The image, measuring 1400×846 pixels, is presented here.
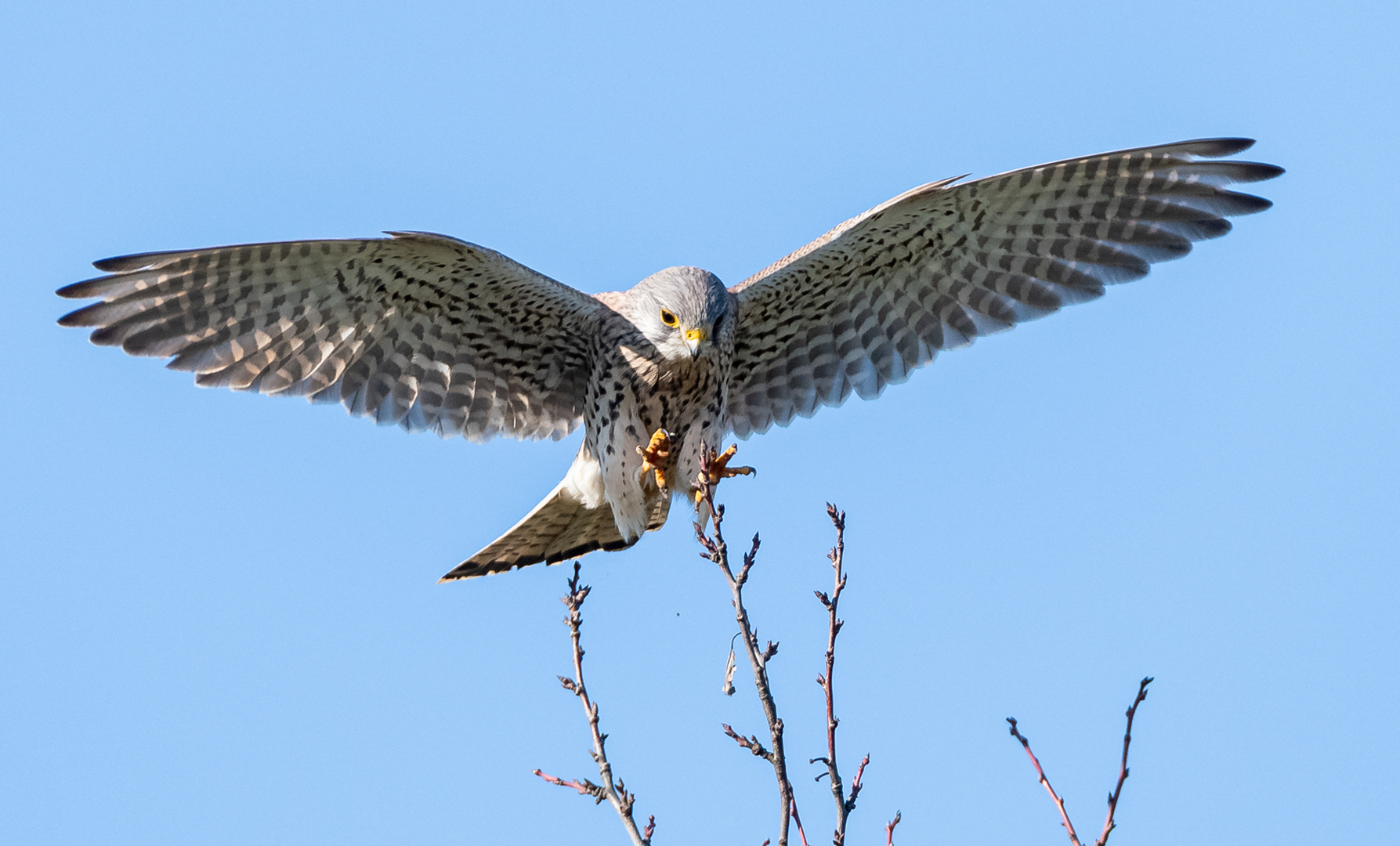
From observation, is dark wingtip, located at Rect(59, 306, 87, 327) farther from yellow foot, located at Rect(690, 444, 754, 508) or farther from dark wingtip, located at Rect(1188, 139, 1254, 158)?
dark wingtip, located at Rect(1188, 139, 1254, 158)

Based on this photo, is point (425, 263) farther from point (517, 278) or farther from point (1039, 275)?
point (1039, 275)

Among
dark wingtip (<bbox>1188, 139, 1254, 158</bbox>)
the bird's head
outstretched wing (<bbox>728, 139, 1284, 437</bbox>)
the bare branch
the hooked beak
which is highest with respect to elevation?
dark wingtip (<bbox>1188, 139, 1254, 158</bbox>)

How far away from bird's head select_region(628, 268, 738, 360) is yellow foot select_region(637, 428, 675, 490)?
0.33m

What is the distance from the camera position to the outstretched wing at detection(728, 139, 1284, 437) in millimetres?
5285

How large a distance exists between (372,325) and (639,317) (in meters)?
1.05

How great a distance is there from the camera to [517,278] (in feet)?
16.3

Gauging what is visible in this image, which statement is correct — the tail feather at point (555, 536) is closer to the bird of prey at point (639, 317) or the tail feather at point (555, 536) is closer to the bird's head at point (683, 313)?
the bird of prey at point (639, 317)

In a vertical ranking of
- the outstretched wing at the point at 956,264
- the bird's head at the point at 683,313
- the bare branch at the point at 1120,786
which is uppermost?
the outstretched wing at the point at 956,264

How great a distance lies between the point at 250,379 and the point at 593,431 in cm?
133

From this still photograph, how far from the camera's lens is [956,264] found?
5625 mm

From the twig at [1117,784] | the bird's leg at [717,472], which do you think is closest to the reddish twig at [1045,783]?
the twig at [1117,784]

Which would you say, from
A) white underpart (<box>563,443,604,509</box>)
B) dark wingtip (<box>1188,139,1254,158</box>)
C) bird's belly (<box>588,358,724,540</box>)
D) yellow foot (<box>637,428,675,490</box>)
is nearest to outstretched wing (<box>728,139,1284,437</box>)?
dark wingtip (<box>1188,139,1254,158</box>)

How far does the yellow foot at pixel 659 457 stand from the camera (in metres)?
5.03

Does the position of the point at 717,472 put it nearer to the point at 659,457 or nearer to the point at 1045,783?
the point at 659,457
